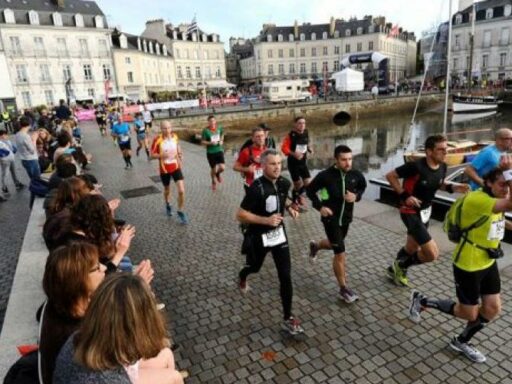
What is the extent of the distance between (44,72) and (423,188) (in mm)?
54903

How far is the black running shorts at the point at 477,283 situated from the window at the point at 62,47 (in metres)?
56.8

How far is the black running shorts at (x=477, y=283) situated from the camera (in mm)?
3594

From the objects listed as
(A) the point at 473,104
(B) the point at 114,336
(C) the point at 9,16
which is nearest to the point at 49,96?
(C) the point at 9,16

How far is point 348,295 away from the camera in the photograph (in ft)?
16.3

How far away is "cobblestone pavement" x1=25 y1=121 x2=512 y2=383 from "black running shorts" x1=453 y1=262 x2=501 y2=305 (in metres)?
0.73

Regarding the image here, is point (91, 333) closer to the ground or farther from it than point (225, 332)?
farther from it

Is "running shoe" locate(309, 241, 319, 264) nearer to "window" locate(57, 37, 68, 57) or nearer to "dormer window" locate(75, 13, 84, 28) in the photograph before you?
"window" locate(57, 37, 68, 57)

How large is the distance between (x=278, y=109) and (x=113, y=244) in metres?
36.8

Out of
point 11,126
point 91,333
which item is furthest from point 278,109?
point 91,333

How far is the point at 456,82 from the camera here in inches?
2429

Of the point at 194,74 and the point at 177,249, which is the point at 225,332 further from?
the point at 194,74

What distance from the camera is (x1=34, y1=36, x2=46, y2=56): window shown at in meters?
47.5

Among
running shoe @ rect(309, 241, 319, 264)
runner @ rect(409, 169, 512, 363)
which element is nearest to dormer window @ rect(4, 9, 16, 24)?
running shoe @ rect(309, 241, 319, 264)

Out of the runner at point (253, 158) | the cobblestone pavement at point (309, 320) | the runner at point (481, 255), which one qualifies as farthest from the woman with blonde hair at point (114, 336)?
the runner at point (253, 158)
